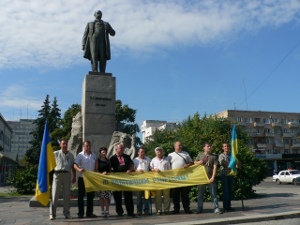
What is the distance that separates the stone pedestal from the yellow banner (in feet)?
14.7

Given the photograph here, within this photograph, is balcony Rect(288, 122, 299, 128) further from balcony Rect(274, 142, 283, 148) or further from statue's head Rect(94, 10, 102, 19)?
statue's head Rect(94, 10, 102, 19)

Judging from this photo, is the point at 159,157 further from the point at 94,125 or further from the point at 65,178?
the point at 94,125

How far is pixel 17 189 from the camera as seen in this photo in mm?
20328

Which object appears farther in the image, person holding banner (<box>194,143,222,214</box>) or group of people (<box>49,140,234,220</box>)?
person holding banner (<box>194,143,222,214</box>)

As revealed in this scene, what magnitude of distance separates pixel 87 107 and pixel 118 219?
627 centimetres

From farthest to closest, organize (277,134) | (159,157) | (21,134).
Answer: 1. (21,134)
2. (277,134)
3. (159,157)

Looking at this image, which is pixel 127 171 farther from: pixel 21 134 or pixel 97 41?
pixel 21 134

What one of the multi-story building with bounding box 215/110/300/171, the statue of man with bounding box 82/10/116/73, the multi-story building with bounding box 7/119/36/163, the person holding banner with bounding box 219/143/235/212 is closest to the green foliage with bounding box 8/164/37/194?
the statue of man with bounding box 82/10/116/73

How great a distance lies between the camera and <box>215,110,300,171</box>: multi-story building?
77625 mm

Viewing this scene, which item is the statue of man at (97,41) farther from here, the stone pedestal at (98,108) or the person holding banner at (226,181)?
the person holding banner at (226,181)

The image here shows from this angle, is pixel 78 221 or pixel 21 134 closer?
pixel 78 221

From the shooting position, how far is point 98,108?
47.5 ft

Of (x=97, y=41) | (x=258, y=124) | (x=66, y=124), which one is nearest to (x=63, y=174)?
(x=97, y=41)

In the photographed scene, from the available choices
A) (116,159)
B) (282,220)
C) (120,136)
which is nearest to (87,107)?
(120,136)
